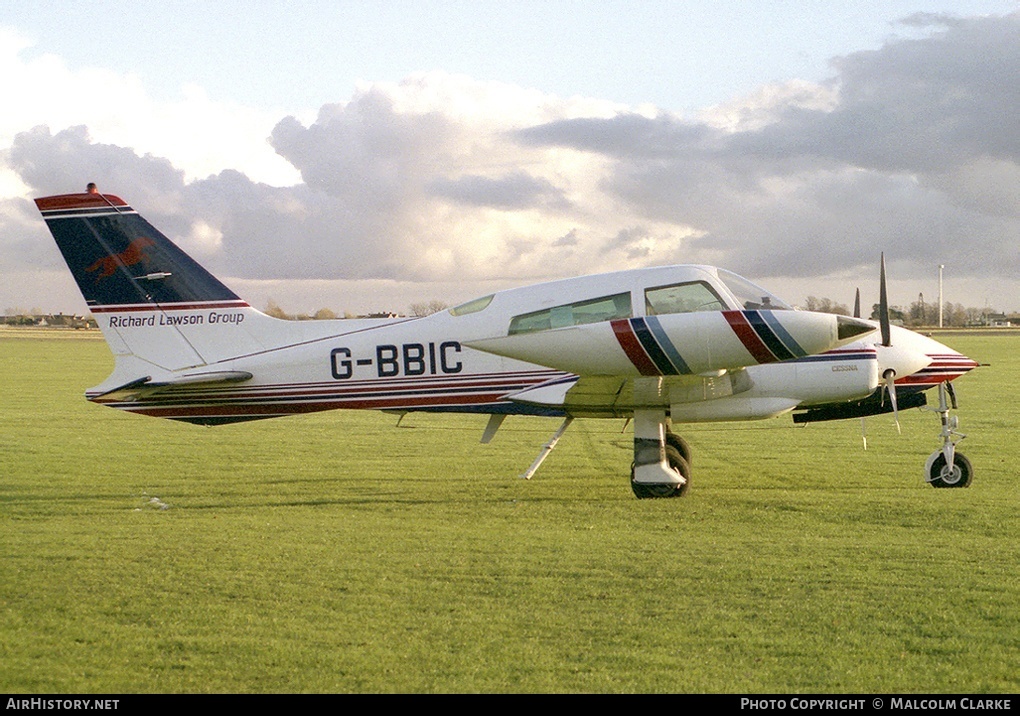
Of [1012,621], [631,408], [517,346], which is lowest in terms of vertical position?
[1012,621]

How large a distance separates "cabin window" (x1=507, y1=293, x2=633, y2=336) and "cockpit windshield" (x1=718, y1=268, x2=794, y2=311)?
122 cm

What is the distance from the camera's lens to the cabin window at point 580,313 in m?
11.6

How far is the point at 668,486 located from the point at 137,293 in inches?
289

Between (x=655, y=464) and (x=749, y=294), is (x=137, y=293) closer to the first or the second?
(x=655, y=464)

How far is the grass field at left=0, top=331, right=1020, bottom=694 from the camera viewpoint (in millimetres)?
5672

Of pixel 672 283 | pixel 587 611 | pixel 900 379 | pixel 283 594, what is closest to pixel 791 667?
pixel 587 611

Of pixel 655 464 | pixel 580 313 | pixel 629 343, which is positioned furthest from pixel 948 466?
pixel 580 313

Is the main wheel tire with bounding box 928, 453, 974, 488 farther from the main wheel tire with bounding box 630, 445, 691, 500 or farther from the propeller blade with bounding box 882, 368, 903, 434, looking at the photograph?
the main wheel tire with bounding box 630, 445, 691, 500

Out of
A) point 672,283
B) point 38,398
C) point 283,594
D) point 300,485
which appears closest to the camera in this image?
point 283,594

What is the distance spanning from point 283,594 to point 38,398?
84.0 feet

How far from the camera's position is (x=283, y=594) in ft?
24.2

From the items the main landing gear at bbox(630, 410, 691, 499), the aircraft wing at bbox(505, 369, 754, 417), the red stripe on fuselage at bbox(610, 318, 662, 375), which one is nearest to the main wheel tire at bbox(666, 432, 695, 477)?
the main landing gear at bbox(630, 410, 691, 499)

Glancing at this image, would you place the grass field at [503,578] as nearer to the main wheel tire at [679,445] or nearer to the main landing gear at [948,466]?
the main landing gear at [948,466]

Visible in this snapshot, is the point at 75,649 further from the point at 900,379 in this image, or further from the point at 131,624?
the point at 900,379
